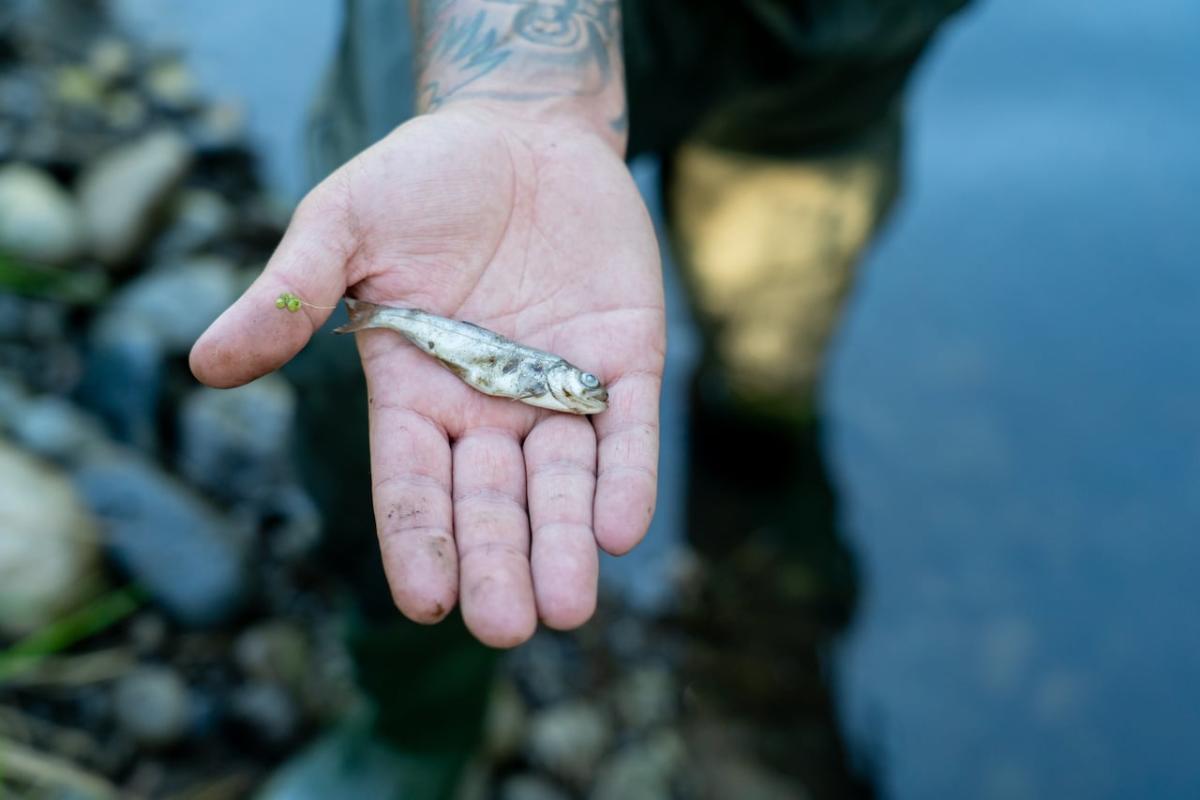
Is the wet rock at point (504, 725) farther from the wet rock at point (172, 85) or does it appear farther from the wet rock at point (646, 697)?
the wet rock at point (172, 85)

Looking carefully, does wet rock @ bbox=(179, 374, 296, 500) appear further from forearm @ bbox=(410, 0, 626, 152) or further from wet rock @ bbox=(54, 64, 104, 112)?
wet rock @ bbox=(54, 64, 104, 112)

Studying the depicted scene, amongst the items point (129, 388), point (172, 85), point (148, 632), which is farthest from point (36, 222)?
point (148, 632)

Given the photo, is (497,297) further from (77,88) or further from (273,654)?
(77,88)

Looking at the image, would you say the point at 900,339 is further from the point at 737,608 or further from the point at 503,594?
the point at 503,594

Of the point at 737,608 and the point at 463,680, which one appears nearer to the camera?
the point at 463,680

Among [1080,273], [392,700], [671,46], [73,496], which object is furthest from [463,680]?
[1080,273]

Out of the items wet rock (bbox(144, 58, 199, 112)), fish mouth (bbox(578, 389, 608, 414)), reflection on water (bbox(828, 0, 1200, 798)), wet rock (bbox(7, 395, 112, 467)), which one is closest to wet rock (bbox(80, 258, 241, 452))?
wet rock (bbox(7, 395, 112, 467))
